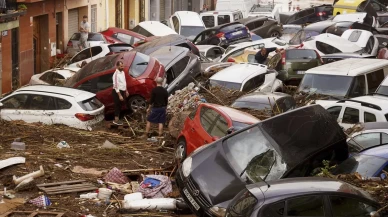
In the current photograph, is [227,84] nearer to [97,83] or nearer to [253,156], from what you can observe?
[97,83]

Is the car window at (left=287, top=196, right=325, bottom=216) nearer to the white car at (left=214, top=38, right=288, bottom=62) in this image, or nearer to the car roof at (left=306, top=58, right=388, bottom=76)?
the car roof at (left=306, top=58, right=388, bottom=76)

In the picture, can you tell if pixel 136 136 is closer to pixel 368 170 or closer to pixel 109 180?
pixel 109 180

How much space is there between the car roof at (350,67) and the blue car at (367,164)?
7.54m

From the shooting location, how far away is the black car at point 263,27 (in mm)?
37050

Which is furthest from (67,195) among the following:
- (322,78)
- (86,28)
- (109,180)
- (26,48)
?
(86,28)

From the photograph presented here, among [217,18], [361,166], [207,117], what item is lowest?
[217,18]

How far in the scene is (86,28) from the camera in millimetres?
32531

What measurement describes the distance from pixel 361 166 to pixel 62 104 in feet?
24.9

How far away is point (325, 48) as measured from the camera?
2872cm

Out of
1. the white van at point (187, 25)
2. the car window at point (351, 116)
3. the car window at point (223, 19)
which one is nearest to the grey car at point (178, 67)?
the car window at point (351, 116)

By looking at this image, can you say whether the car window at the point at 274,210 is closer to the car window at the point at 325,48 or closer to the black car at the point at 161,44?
the black car at the point at 161,44

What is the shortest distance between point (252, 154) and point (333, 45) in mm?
16852

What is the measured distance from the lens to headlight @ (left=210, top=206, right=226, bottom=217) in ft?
37.0

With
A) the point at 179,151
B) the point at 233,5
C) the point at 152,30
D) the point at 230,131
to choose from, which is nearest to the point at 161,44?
the point at 152,30
